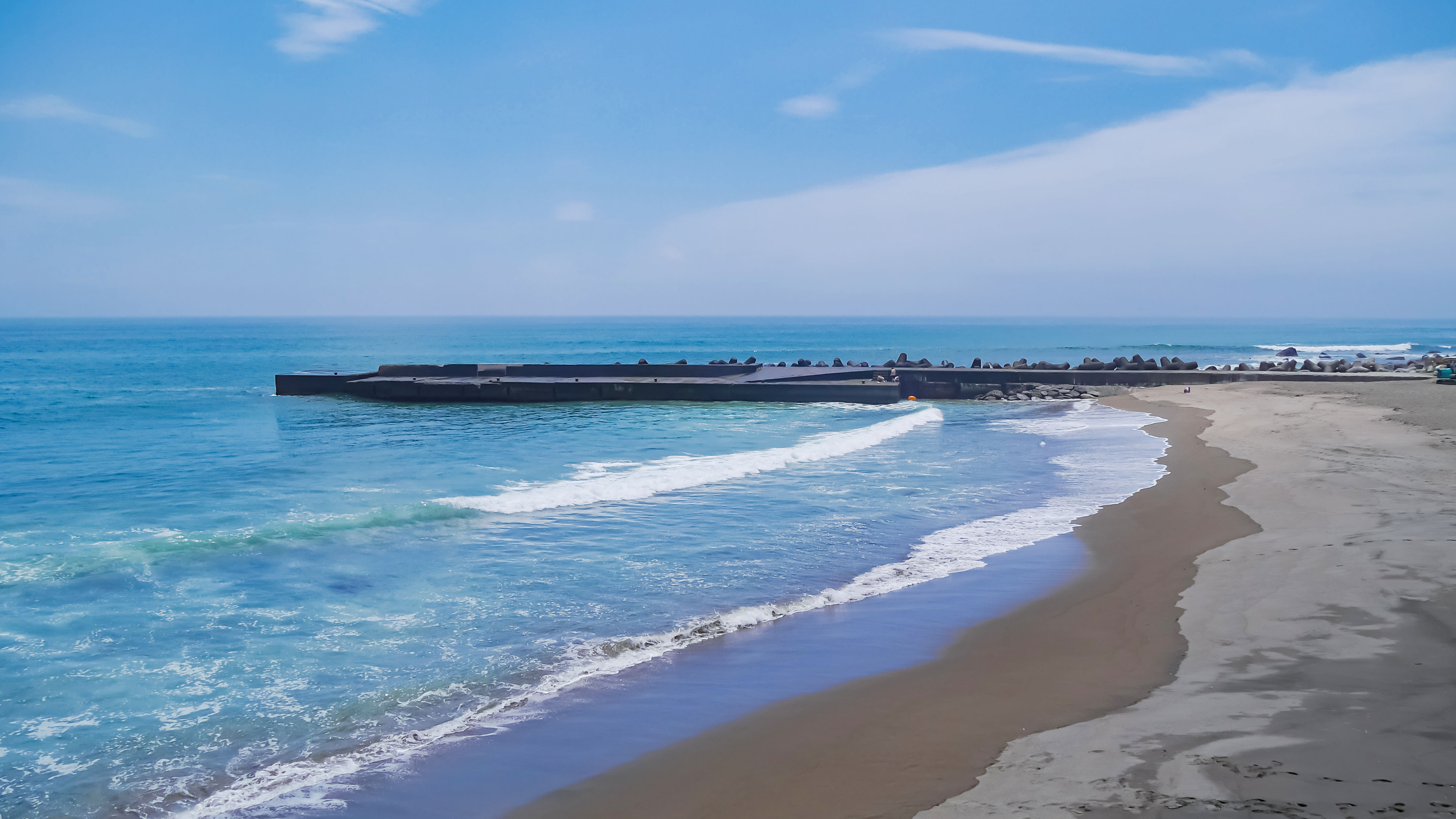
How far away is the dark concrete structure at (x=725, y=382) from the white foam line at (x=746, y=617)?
18981 millimetres

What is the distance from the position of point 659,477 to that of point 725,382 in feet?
68.4

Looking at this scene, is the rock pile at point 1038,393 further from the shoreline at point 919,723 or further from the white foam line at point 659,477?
the shoreline at point 919,723

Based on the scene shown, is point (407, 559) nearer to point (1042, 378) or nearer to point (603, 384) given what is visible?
point (603, 384)

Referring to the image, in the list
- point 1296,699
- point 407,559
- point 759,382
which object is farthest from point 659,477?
point 759,382

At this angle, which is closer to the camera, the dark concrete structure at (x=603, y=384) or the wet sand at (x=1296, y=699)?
the wet sand at (x=1296, y=699)

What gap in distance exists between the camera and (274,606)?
350 inches

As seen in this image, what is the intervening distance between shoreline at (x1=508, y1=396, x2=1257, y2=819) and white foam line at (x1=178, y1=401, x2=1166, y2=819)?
52.0 inches

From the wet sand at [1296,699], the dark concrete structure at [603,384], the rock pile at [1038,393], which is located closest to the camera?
the wet sand at [1296,699]

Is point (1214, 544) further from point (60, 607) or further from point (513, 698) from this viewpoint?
point (60, 607)

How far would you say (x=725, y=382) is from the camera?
123 ft

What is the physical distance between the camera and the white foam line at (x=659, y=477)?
14406mm

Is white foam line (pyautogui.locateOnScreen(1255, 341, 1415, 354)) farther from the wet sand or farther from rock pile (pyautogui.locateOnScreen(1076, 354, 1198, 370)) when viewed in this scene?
the wet sand


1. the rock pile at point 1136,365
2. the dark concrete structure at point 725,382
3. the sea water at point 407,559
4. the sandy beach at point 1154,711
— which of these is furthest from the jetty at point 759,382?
the sandy beach at point 1154,711

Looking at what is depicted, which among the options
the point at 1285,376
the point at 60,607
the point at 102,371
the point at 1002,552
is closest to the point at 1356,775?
the point at 1002,552
